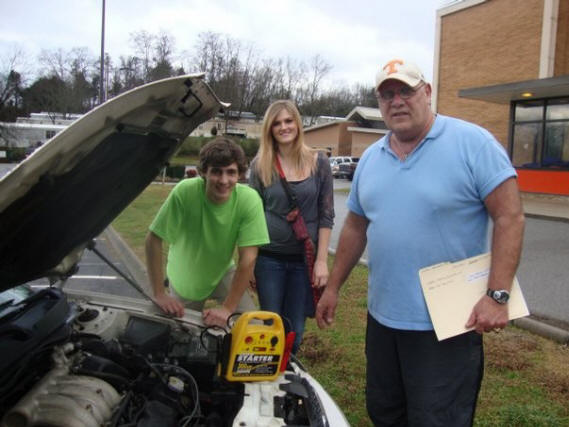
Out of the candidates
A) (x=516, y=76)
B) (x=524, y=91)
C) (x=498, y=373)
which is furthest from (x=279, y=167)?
(x=516, y=76)

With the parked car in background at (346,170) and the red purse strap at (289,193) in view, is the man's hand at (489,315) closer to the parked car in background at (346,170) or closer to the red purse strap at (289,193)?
the red purse strap at (289,193)

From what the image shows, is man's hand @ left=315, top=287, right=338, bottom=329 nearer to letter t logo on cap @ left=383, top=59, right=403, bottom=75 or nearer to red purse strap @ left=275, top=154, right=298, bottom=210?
red purse strap @ left=275, top=154, right=298, bottom=210

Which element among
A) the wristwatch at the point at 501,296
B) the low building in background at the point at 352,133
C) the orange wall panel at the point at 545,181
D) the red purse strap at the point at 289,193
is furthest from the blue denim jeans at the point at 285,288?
the low building in background at the point at 352,133

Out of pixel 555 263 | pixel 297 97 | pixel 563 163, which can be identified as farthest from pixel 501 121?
pixel 297 97

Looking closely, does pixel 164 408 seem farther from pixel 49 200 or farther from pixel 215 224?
pixel 215 224

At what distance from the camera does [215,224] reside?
9.68ft

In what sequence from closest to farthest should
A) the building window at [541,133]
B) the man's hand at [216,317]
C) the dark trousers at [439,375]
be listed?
the dark trousers at [439,375] < the man's hand at [216,317] < the building window at [541,133]

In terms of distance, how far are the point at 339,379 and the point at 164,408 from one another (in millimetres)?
2198

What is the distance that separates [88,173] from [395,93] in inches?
52.5

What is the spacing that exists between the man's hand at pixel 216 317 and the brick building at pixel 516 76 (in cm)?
1425

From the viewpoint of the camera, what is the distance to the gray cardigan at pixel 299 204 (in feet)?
10.7

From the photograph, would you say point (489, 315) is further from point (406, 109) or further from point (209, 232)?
point (209, 232)

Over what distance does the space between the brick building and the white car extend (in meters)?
14.6

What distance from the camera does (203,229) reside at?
2965 millimetres
